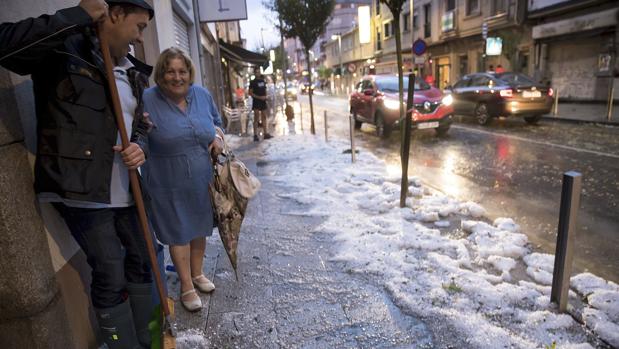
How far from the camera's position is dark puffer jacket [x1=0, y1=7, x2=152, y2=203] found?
1785mm

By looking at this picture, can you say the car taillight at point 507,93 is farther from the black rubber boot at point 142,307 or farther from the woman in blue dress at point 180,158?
the black rubber boot at point 142,307

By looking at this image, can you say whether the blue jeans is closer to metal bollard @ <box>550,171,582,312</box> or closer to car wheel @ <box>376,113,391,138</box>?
A: metal bollard @ <box>550,171,582,312</box>

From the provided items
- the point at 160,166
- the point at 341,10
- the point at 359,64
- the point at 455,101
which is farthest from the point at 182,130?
the point at 341,10

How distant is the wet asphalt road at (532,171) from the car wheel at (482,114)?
341 millimetres

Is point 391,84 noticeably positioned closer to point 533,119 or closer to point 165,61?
point 533,119

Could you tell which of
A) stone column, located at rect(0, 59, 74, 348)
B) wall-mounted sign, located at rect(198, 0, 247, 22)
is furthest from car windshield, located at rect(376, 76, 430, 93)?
stone column, located at rect(0, 59, 74, 348)

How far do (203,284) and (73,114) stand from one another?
177 centimetres

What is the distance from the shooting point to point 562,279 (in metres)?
2.73

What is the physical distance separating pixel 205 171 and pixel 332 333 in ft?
4.46

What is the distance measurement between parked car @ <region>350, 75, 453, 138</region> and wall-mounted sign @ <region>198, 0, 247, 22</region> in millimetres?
4542

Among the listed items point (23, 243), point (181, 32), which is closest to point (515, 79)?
point (181, 32)

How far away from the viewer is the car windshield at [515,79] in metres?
12.8

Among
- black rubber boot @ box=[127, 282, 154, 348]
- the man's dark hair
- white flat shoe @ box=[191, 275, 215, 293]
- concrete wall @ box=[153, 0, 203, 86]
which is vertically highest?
concrete wall @ box=[153, 0, 203, 86]

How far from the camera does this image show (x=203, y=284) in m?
3.21
